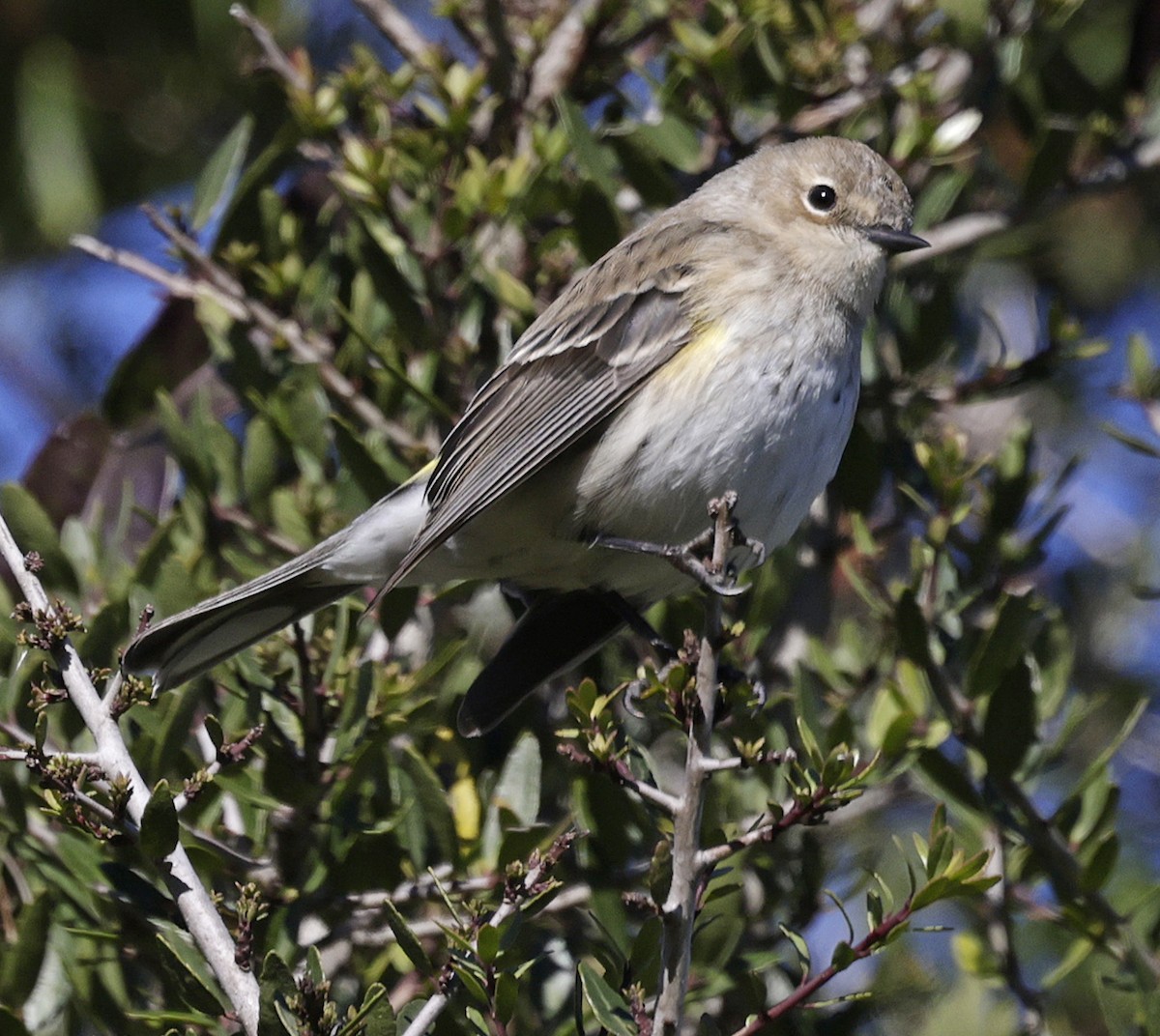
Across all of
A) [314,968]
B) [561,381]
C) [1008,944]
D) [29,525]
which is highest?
[29,525]

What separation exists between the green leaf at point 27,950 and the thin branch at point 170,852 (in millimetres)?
681

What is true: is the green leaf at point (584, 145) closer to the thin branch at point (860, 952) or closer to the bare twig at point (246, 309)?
the bare twig at point (246, 309)

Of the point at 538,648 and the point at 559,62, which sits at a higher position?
the point at 559,62

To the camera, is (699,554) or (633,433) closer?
(699,554)

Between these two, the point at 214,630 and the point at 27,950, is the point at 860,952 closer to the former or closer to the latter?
the point at 214,630

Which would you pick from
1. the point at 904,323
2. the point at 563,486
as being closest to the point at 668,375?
the point at 563,486

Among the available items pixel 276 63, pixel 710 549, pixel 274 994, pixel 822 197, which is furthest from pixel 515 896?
pixel 276 63

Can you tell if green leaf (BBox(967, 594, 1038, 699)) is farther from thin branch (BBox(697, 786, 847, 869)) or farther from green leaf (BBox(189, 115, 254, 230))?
green leaf (BBox(189, 115, 254, 230))

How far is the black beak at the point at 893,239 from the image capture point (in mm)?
3680

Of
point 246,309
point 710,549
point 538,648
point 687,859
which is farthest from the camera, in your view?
point 246,309

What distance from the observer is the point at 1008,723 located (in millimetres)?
3389

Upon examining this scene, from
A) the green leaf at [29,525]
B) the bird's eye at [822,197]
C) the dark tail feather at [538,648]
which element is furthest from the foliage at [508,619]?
the bird's eye at [822,197]

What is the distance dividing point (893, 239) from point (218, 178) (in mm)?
1746

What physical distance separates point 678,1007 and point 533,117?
8.53ft
